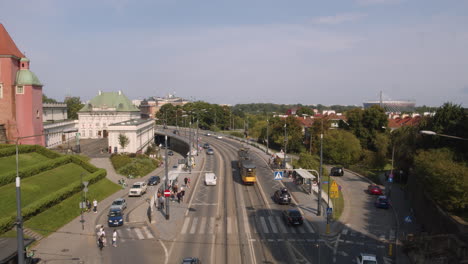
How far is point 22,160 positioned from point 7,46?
2190cm

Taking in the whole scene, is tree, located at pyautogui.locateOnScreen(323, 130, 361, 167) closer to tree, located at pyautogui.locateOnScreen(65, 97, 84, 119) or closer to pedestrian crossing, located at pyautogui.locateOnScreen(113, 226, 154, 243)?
pedestrian crossing, located at pyautogui.locateOnScreen(113, 226, 154, 243)

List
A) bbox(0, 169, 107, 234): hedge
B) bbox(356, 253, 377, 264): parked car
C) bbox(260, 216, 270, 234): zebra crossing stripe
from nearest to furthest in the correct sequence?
1. bbox(356, 253, 377, 264): parked car
2. bbox(0, 169, 107, 234): hedge
3. bbox(260, 216, 270, 234): zebra crossing stripe

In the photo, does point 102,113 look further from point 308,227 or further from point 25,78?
point 308,227

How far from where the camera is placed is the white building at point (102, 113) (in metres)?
101

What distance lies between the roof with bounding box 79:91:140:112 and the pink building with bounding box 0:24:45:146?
42274 millimetres

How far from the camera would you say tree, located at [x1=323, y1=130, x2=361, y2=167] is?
7862cm

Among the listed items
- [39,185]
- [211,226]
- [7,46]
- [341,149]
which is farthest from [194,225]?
[341,149]

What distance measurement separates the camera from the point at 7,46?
6003cm

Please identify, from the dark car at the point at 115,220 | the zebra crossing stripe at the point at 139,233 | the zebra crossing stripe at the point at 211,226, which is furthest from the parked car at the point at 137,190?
the zebra crossing stripe at the point at 211,226

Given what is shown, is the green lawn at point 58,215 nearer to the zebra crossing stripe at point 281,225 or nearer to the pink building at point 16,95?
the zebra crossing stripe at point 281,225

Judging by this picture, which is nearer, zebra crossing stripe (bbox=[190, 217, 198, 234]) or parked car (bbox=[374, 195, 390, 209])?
zebra crossing stripe (bbox=[190, 217, 198, 234])

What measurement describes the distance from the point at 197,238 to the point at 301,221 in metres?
9.76

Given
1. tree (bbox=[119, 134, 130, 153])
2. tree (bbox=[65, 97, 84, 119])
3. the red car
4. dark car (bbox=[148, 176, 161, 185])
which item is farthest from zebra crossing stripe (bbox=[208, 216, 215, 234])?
tree (bbox=[65, 97, 84, 119])

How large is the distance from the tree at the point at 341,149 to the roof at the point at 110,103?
56703mm
